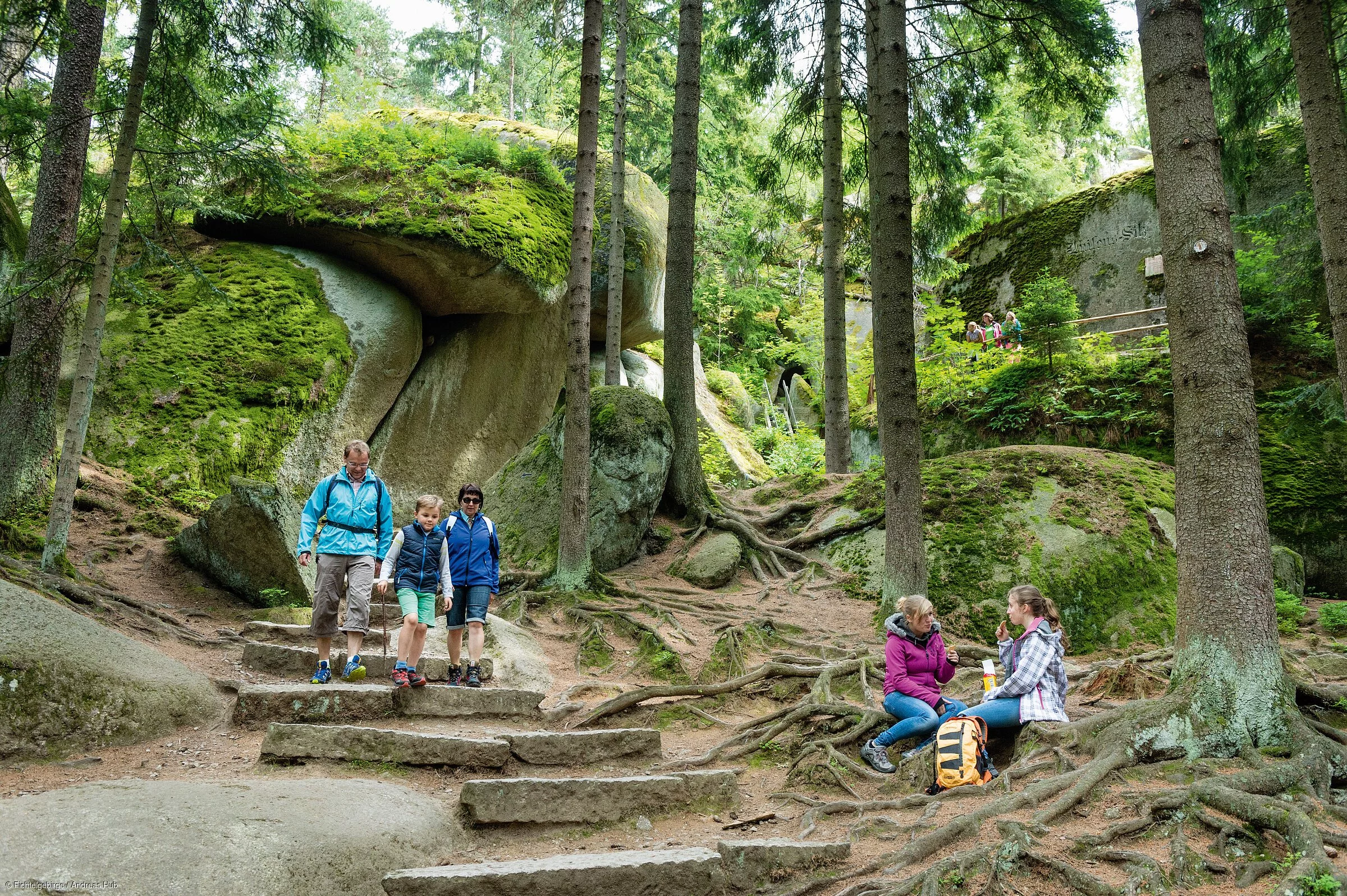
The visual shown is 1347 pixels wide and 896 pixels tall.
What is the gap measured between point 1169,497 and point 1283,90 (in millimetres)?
4915

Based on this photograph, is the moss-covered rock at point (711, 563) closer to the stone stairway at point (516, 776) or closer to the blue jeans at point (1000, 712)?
the stone stairway at point (516, 776)

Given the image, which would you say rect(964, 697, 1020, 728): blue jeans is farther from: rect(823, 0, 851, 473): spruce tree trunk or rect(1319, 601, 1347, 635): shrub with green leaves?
rect(823, 0, 851, 473): spruce tree trunk

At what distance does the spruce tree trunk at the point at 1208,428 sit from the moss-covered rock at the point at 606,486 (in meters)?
6.83

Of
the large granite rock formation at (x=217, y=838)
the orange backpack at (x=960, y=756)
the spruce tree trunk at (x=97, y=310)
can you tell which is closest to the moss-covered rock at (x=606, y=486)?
the spruce tree trunk at (x=97, y=310)

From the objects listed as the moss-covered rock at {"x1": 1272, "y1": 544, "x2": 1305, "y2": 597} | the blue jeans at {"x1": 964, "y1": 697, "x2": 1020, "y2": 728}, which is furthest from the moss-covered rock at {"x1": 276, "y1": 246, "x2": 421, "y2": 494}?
the moss-covered rock at {"x1": 1272, "y1": 544, "x2": 1305, "y2": 597}

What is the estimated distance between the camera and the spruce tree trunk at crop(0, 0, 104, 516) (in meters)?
8.25

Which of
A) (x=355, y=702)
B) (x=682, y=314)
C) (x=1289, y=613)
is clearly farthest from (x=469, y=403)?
(x=1289, y=613)

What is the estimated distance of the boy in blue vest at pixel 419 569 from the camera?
604 centimetres

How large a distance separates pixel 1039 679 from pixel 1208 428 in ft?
5.19

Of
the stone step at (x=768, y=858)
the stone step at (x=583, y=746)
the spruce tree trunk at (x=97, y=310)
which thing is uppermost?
the spruce tree trunk at (x=97, y=310)

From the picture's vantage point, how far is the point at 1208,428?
4.00 meters

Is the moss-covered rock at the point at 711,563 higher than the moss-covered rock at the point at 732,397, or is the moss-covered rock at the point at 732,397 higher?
the moss-covered rock at the point at 732,397

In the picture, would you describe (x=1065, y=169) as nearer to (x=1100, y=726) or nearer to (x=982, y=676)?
(x=982, y=676)

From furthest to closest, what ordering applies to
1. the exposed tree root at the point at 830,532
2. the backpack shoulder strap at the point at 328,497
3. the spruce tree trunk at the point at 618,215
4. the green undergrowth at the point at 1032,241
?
the green undergrowth at the point at 1032,241, the spruce tree trunk at the point at 618,215, the exposed tree root at the point at 830,532, the backpack shoulder strap at the point at 328,497
